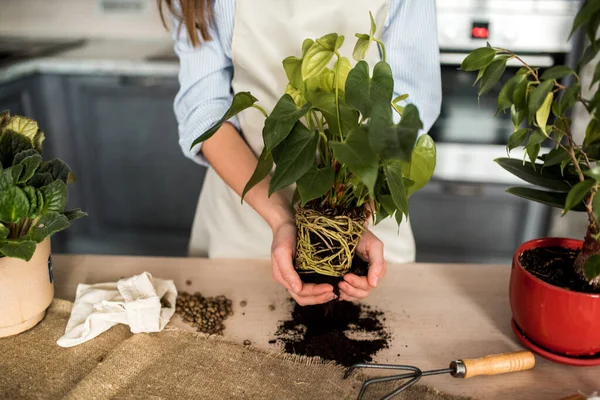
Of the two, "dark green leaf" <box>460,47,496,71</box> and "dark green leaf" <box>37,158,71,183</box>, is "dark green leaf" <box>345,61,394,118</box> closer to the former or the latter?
"dark green leaf" <box>460,47,496,71</box>

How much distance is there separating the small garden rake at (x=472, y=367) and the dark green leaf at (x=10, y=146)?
1.81 feet

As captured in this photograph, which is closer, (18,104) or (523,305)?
(523,305)

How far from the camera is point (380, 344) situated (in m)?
0.81

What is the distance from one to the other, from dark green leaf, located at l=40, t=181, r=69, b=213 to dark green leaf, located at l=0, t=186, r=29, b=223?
0.03 m

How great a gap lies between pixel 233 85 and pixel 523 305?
0.68 m

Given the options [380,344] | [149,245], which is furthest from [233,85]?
[149,245]

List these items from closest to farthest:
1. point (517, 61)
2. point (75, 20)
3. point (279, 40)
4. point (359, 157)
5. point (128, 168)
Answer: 1. point (359, 157)
2. point (279, 40)
3. point (517, 61)
4. point (128, 168)
5. point (75, 20)

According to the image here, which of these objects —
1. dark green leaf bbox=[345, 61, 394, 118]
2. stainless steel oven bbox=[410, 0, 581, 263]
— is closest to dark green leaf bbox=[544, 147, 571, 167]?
dark green leaf bbox=[345, 61, 394, 118]

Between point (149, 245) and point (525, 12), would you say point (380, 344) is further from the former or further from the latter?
point (149, 245)

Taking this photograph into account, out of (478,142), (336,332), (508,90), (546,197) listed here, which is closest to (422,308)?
(336,332)

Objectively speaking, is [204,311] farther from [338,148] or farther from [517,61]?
[517,61]

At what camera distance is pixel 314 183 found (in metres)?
0.65

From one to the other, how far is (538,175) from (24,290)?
0.75 metres

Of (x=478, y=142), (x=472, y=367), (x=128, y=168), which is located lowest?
(x=128, y=168)
